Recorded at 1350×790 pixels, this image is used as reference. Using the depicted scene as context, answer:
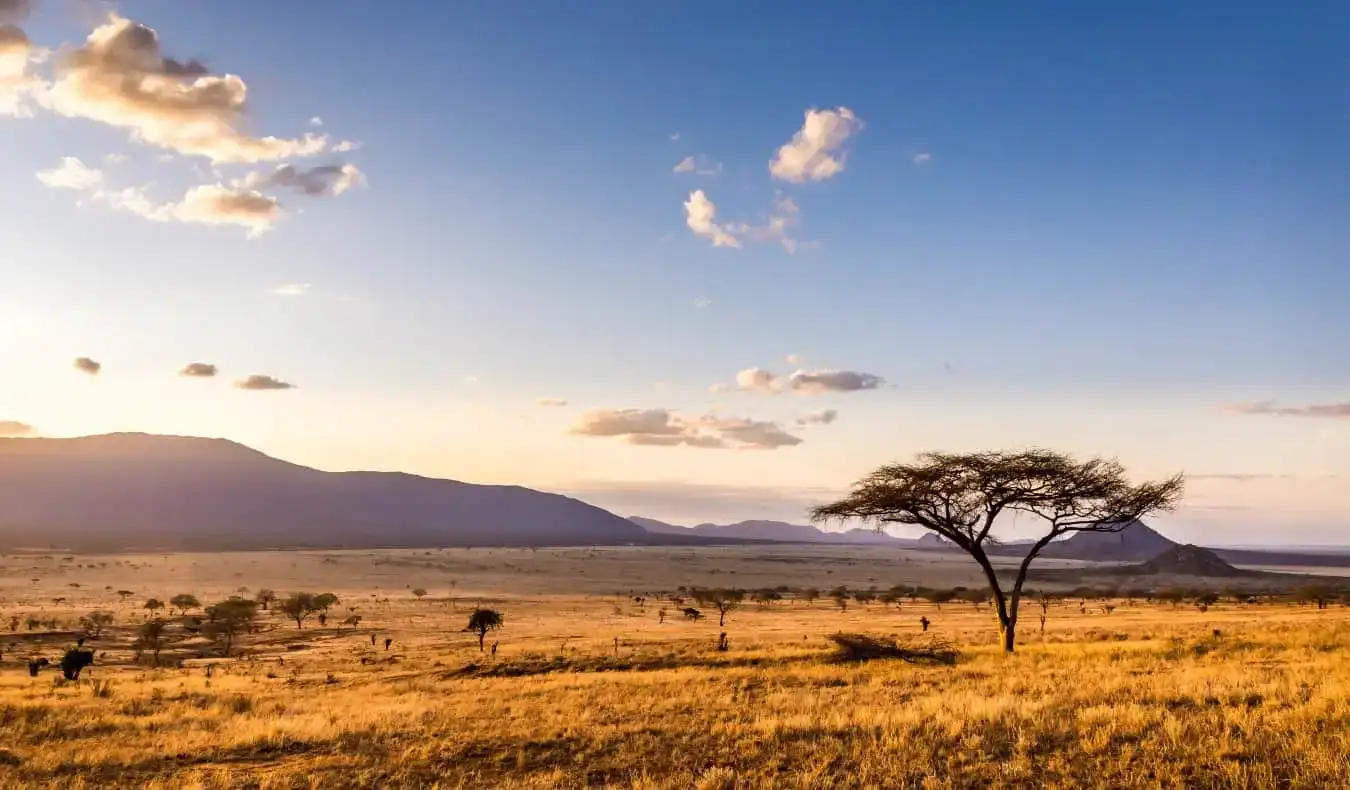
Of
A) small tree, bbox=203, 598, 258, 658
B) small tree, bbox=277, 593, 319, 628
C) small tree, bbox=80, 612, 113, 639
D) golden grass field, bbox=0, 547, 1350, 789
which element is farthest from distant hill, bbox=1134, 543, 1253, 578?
small tree, bbox=80, 612, 113, 639

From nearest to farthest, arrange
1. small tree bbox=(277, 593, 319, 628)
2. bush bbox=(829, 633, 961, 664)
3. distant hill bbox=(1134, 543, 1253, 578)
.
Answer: bush bbox=(829, 633, 961, 664)
small tree bbox=(277, 593, 319, 628)
distant hill bbox=(1134, 543, 1253, 578)

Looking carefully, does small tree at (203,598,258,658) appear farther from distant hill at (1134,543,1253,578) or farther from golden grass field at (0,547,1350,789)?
distant hill at (1134,543,1253,578)

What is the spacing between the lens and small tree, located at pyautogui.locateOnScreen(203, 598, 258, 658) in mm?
52766

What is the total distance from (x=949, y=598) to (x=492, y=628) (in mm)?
49333

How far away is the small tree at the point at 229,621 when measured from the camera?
52.8 meters

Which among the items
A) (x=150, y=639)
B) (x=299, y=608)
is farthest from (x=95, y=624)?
(x=299, y=608)

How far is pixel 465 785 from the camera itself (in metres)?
12.5

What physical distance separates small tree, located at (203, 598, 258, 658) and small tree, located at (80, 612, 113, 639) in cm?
623

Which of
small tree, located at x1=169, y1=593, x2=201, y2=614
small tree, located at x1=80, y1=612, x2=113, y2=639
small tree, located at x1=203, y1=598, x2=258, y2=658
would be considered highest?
small tree, located at x1=203, y1=598, x2=258, y2=658

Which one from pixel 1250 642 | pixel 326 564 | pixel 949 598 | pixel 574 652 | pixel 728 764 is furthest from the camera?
pixel 326 564

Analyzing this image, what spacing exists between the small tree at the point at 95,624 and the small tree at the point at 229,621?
20.5 ft

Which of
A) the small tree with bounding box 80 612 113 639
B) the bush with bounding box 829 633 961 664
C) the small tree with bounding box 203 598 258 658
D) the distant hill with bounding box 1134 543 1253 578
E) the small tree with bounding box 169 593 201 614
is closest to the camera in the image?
the bush with bounding box 829 633 961 664

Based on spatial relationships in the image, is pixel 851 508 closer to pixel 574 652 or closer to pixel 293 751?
pixel 574 652

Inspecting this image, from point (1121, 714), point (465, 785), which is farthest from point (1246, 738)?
point (465, 785)
